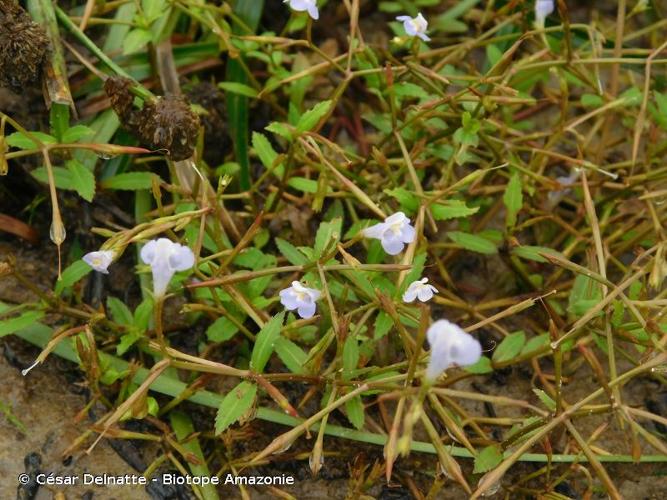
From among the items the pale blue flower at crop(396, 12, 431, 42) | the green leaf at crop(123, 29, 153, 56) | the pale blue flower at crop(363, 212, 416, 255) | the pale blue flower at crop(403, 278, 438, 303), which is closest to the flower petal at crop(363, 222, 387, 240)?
the pale blue flower at crop(363, 212, 416, 255)

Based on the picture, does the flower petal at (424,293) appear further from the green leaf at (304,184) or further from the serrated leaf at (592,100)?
the serrated leaf at (592,100)

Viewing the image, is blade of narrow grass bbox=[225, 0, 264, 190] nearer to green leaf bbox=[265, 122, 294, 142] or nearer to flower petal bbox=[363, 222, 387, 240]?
green leaf bbox=[265, 122, 294, 142]

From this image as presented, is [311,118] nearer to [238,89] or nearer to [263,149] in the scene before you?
[263,149]

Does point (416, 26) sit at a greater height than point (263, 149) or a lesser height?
greater

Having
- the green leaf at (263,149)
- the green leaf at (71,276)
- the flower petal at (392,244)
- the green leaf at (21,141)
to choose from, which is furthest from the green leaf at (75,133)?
the flower petal at (392,244)

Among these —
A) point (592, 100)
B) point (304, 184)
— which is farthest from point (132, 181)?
point (592, 100)
